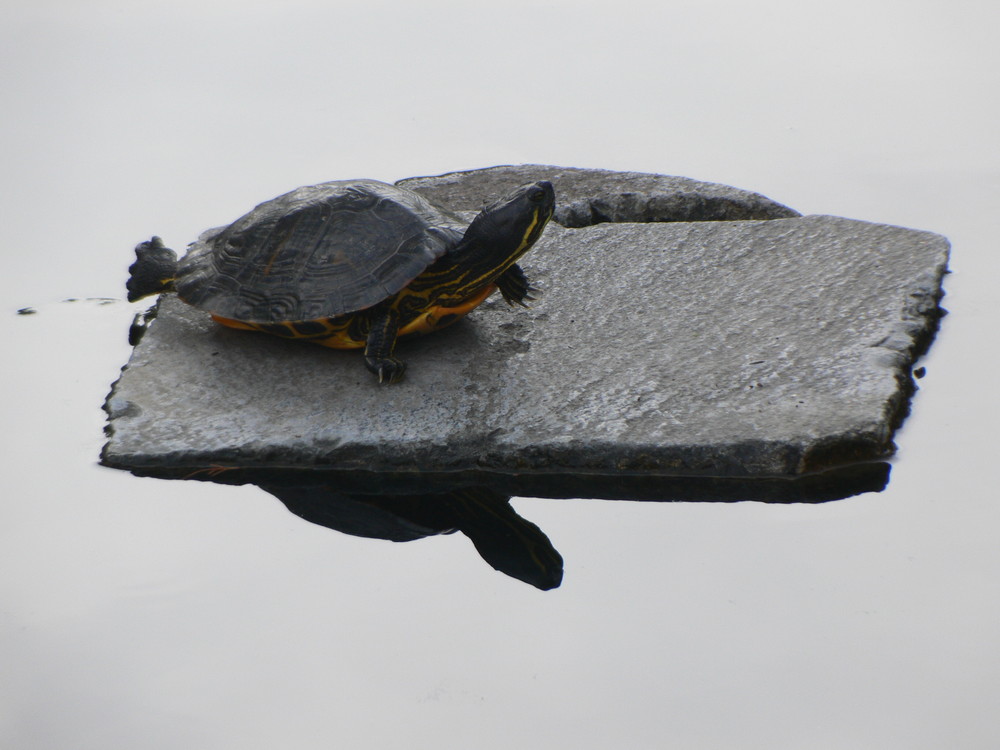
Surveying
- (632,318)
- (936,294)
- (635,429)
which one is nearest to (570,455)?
(635,429)

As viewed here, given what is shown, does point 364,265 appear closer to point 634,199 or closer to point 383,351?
point 383,351

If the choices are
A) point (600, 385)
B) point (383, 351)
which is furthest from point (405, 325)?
point (600, 385)

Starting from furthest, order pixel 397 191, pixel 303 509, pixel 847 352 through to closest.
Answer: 1. pixel 397 191
2. pixel 847 352
3. pixel 303 509

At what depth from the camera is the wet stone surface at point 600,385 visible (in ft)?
8.34

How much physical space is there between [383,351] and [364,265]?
0.66 feet

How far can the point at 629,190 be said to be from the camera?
13.6 feet

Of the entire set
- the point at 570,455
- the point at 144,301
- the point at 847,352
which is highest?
the point at 847,352

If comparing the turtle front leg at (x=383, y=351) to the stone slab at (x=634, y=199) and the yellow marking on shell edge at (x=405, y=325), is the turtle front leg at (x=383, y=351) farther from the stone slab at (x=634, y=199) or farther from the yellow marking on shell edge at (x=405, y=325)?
the stone slab at (x=634, y=199)

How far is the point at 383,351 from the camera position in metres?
2.81

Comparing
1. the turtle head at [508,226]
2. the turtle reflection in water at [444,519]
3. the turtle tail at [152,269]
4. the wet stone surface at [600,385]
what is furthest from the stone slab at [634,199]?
the turtle reflection in water at [444,519]

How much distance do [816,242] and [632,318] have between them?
72 centimetres

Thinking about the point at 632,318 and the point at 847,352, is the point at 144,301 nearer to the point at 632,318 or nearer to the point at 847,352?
the point at 632,318

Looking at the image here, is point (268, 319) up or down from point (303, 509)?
up

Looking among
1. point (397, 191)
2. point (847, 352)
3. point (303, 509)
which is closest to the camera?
point (303, 509)
